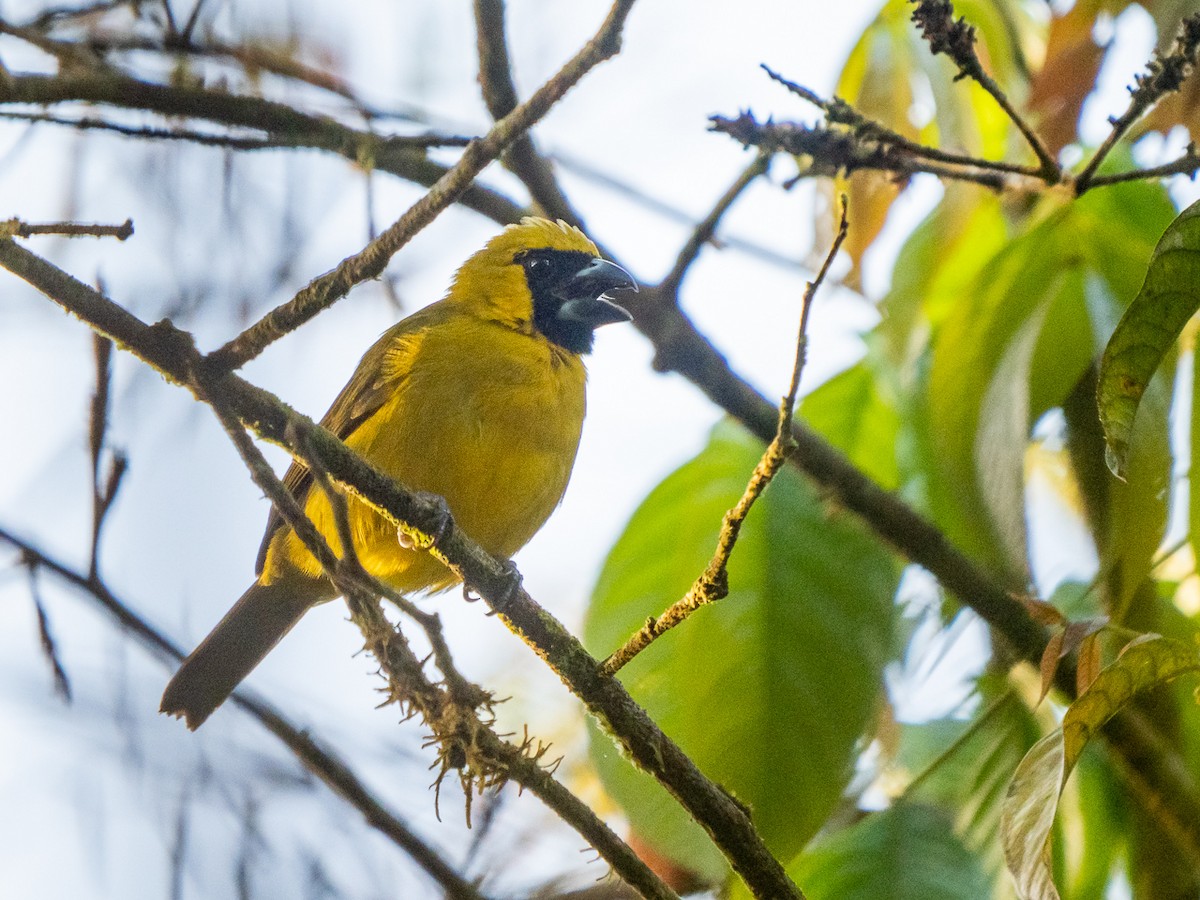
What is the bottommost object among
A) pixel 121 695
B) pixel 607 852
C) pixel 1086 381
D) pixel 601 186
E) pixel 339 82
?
pixel 607 852

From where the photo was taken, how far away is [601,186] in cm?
387

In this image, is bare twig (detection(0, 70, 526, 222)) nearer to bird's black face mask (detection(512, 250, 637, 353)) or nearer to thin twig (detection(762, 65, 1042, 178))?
bird's black face mask (detection(512, 250, 637, 353))

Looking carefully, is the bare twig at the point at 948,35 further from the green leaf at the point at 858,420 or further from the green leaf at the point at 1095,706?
the green leaf at the point at 858,420

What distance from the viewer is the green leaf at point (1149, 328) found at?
1690mm

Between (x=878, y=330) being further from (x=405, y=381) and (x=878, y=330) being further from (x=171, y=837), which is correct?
(x=171, y=837)

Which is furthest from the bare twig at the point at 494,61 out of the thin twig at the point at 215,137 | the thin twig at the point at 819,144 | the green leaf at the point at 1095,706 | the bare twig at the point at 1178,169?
the green leaf at the point at 1095,706

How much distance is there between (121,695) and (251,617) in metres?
1.06

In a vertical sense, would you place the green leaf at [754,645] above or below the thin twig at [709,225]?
below

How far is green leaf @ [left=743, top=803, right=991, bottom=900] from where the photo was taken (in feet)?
7.88

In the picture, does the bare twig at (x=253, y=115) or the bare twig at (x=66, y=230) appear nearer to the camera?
the bare twig at (x=66, y=230)

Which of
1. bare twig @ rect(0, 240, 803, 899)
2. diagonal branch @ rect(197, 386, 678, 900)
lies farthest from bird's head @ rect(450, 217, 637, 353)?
diagonal branch @ rect(197, 386, 678, 900)

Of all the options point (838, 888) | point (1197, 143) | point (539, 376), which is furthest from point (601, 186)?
point (838, 888)

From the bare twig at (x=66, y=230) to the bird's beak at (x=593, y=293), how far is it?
2003 millimetres

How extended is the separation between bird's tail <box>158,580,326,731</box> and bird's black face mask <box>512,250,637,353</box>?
105cm
